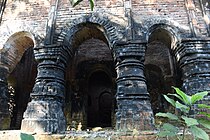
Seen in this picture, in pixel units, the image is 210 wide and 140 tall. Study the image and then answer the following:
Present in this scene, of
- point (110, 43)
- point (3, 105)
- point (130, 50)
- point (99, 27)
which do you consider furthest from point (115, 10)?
point (3, 105)

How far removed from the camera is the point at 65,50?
5355 millimetres

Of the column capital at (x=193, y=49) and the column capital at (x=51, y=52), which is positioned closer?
the column capital at (x=193, y=49)

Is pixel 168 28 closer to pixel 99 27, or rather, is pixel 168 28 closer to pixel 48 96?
pixel 99 27


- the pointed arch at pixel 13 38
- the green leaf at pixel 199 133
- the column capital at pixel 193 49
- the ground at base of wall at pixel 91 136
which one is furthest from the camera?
the pointed arch at pixel 13 38

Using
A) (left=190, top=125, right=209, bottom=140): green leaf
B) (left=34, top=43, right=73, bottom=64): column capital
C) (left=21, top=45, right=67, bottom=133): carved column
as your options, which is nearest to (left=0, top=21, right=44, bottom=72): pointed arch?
(left=34, top=43, right=73, bottom=64): column capital

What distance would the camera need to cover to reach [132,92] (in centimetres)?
461

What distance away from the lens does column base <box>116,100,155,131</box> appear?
14.1 ft

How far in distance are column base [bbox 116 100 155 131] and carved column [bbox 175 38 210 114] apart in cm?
109

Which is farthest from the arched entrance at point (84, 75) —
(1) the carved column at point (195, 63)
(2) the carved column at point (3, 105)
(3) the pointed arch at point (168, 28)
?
(1) the carved column at point (195, 63)

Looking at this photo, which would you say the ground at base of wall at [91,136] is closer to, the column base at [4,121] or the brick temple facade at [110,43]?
the brick temple facade at [110,43]

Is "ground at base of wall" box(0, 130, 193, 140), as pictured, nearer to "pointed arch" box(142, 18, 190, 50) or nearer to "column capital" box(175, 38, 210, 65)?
"column capital" box(175, 38, 210, 65)

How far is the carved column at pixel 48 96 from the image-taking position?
443 cm

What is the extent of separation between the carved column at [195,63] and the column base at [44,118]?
2852mm

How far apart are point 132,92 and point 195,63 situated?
161cm
